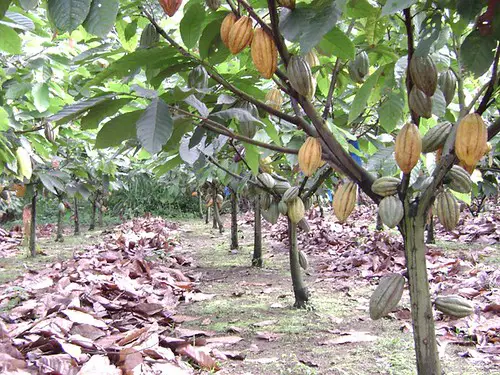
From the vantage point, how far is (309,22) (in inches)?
31.9

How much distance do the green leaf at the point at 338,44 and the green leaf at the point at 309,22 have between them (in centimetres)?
9

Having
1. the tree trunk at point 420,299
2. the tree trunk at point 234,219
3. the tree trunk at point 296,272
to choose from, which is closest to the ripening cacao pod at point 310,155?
the tree trunk at point 420,299

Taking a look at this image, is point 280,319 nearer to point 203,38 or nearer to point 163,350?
point 163,350

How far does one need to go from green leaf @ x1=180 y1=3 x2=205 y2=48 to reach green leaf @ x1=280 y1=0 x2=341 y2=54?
221 mm

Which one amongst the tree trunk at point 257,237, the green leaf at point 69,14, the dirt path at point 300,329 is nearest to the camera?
the green leaf at point 69,14

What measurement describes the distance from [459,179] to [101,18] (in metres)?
0.78

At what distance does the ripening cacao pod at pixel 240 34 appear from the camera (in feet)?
3.28

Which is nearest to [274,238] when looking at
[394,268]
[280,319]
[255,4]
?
[394,268]

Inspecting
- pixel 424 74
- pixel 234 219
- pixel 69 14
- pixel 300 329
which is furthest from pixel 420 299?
pixel 234 219

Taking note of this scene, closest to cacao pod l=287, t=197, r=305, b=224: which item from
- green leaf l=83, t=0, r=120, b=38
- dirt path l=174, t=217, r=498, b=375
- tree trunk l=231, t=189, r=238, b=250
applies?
dirt path l=174, t=217, r=498, b=375

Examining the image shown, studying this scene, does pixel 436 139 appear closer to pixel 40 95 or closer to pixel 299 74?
pixel 299 74

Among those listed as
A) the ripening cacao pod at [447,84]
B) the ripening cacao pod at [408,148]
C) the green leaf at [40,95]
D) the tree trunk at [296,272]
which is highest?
the green leaf at [40,95]

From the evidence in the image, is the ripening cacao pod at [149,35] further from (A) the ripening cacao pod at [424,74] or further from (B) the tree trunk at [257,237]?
(B) the tree trunk at [257,237]

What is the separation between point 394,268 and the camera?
3.57m
